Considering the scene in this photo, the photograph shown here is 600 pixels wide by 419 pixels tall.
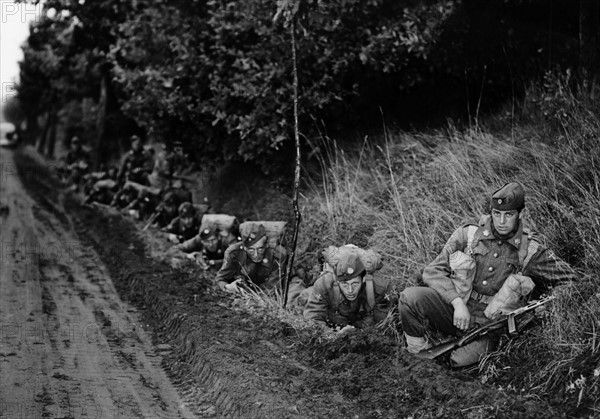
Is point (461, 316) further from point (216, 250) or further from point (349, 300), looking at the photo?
point (216, 250)

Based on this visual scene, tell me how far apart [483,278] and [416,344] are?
78cm

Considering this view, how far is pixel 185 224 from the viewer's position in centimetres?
1426

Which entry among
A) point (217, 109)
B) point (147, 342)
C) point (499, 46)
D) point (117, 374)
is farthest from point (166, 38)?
point (117, 374)

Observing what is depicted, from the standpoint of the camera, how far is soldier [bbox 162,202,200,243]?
14.2 metres

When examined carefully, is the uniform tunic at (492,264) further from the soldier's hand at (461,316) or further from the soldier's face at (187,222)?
the soldier's face at (187,222)

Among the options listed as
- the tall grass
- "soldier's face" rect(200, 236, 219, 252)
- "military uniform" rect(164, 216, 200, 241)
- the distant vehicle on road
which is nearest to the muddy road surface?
"soldier's face" rect(200, 236, 219, 252)

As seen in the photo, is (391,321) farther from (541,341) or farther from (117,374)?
(117,374)

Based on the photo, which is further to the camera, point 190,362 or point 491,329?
point 190,362

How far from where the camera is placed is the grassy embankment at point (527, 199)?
6.28m

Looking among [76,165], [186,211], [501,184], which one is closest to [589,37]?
[501,184]

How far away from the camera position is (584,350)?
6.00 metres

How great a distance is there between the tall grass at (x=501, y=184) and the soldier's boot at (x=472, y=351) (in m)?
0.11

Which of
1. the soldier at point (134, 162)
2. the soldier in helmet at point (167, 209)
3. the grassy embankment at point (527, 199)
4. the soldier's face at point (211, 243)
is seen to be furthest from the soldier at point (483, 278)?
the soldier at point (134, 162)

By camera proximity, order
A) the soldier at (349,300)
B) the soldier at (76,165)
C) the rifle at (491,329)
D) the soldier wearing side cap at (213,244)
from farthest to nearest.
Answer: the soldier at (76,165), the soldier wearing side cap at (213,244), the soldier at (349,300), the rifle at (491,329)
